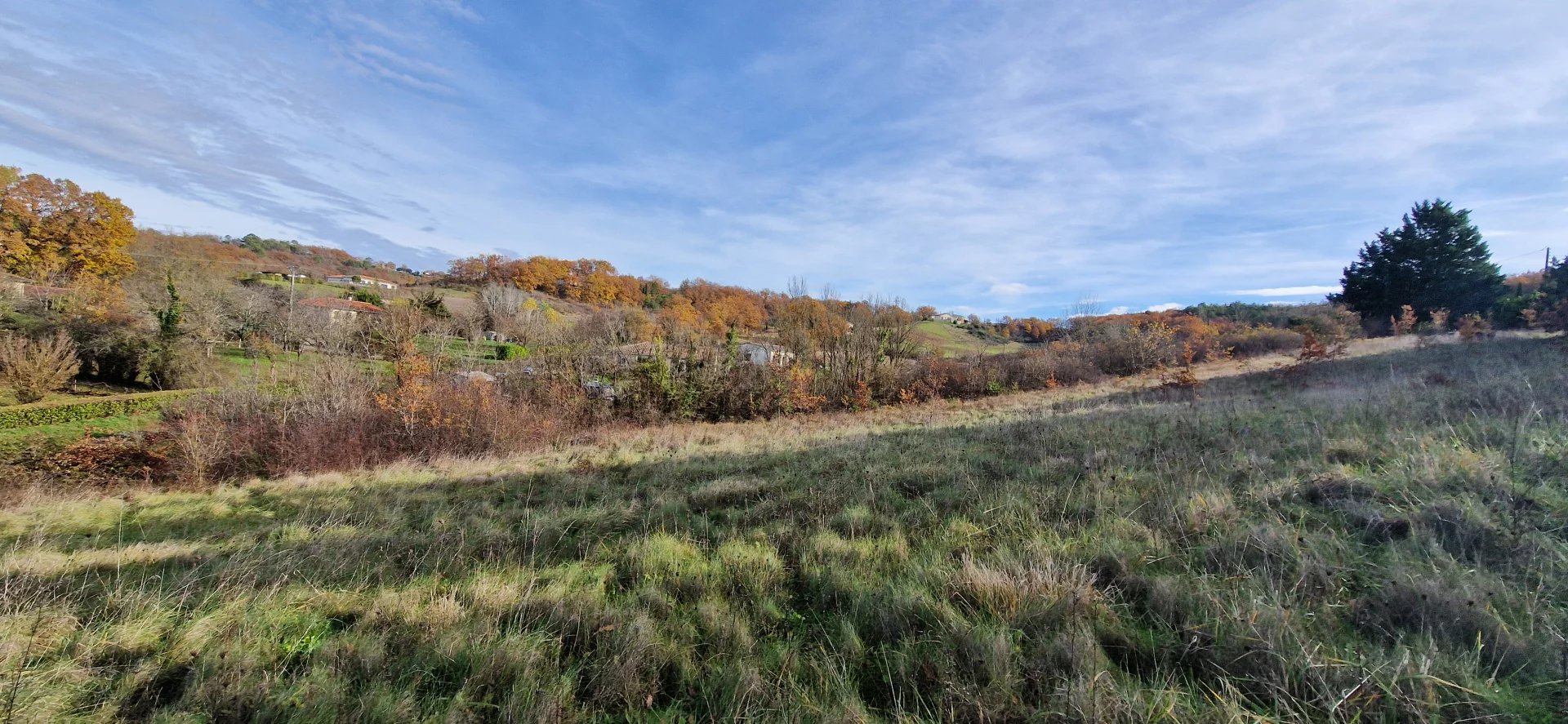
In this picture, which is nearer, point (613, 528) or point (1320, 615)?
point (1320, 615)

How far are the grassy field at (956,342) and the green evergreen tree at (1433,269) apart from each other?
63.1 feet

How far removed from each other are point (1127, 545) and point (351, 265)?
116 meters

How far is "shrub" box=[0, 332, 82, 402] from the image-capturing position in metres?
16.4

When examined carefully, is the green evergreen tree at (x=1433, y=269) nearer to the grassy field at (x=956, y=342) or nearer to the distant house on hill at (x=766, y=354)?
the grassy field at (x=956, y=342)

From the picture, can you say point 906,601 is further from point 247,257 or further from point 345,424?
point 247,257

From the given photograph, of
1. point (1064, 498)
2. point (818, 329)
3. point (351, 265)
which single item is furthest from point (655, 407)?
point (351, 265)

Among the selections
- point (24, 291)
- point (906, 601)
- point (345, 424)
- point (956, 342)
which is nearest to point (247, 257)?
point (24, 291)

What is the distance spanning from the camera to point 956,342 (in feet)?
115

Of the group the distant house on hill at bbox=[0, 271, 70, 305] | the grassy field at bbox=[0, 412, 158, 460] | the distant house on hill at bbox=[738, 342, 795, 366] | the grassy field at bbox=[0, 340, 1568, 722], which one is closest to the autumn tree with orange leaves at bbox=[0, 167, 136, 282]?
the distant house on hill at bbox=[0, 271, 70, 305]

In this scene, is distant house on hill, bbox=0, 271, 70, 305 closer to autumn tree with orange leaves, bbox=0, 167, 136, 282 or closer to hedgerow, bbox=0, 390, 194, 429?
autumn tree with orange leaves, bbox=0, 167, 136, 282

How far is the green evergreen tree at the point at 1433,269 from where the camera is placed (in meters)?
26.0

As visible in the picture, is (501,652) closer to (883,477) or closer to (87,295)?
(883,477)

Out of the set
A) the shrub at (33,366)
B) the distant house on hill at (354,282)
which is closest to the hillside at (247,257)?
the distant house on hill at (354,282)

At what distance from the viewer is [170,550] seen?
445 cm
